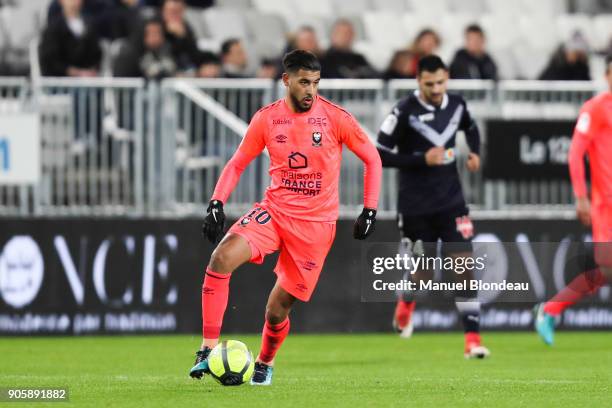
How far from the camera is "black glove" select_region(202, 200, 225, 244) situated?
8.88m

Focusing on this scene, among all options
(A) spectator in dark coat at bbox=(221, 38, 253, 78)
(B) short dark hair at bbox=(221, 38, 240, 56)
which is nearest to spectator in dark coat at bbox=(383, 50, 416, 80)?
(A) spectator in dark coat at bbox=(221, 38, 253, 78)

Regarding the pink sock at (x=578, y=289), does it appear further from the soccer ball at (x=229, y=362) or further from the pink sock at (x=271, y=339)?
the soccer ball at (x=229, y=362)

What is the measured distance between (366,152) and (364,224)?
0.52 metres

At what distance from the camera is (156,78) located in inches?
587

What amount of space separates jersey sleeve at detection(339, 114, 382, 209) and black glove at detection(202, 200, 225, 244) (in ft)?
3.16

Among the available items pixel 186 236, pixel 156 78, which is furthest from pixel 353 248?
pixel 156 78

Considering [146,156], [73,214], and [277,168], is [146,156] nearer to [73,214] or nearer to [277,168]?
[73,214]

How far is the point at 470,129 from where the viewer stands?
1245cm

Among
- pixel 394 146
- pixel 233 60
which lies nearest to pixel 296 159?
pixel 394 146

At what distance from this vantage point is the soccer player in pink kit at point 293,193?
9.05 meters

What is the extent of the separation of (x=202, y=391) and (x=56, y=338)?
240 inches

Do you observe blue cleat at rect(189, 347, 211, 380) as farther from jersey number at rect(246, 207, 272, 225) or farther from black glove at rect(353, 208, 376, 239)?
black glove at rect(353, 208, 376, 239)

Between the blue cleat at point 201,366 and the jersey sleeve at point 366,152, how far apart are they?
4.59ft

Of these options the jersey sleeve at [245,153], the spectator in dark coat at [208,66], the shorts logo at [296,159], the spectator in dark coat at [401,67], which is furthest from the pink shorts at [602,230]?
the spectator in dark coat at [208,66]
